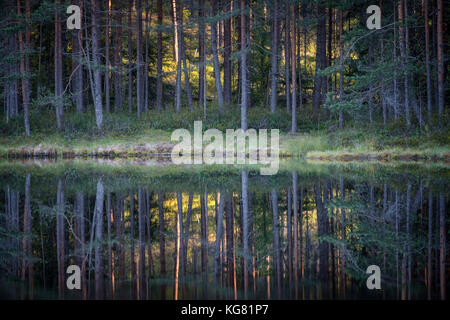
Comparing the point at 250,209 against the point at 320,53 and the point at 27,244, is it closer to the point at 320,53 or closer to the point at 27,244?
the point at 27,244

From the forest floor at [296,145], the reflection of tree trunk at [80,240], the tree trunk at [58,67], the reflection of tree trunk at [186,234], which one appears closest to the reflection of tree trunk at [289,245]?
the reflection of tree trunk at [186,234]

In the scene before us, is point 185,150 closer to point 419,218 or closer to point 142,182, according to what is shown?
point 142,182

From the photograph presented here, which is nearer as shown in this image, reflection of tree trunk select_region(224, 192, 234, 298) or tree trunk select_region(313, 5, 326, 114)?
reflection of tree trunk select_region(224, 192, 234, 298)

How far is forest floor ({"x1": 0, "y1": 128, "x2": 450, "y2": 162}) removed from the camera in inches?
798

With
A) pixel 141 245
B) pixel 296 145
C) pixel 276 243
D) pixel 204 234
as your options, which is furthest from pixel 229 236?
pixel 296 145

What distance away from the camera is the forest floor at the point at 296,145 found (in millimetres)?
20266

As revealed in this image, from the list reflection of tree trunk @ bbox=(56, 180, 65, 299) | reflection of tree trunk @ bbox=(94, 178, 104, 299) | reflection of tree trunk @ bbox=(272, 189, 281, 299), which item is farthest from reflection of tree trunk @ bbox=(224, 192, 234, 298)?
reflection of tree trunk @ bbox=(56, 180, 65, 299)

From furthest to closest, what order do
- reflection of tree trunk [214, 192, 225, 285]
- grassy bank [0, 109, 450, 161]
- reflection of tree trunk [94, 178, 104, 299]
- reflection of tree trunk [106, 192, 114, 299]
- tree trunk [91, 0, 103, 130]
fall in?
tree trunk [91, 0, 103, 130] → grassy bank [0, 109, 450, 161] → reflection of tree trunk [214, 192, 225, 285] → reflection of tree trunk [94, 178, 104, 299] → reflection of tree trunk [106, 192, 114, 299]

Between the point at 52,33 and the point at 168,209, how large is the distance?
103ft

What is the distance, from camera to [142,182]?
529 inches

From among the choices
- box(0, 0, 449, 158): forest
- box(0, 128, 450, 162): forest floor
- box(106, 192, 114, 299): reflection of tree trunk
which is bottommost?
box(106, 192, 114, 299): reflection of tree trunk

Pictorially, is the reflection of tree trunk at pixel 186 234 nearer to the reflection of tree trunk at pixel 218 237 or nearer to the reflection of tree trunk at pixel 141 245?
the reflection of tree trunk at pixel 218 237

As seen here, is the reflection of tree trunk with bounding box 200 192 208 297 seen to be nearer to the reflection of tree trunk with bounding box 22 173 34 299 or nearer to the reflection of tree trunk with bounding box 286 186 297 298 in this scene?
the reflection of tree trunk with bounding box 286 186 297 298

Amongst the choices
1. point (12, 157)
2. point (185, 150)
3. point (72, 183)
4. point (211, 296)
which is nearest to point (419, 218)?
point (211, 296)
